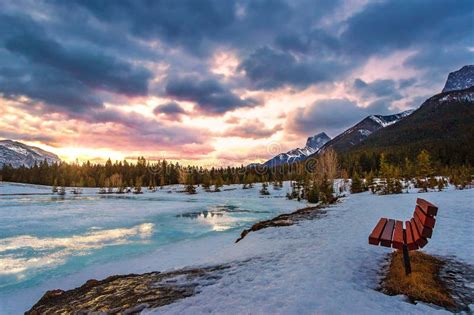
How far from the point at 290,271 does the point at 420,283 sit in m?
2.58

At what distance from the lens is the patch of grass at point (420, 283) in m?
4.81

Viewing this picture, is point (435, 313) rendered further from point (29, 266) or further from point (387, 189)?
point (387, 189)

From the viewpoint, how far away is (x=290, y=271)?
6.71m

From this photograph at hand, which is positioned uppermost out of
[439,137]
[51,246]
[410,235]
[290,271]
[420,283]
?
[439,137]

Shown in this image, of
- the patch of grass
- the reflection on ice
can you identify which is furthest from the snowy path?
the reflection on ice

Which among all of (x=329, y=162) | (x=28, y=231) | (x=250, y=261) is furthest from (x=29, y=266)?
(x=329, y=162)

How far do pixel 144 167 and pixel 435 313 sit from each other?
151 m

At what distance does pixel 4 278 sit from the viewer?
29.2 ft

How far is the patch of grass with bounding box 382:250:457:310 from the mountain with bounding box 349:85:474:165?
Result: 99.4 meters

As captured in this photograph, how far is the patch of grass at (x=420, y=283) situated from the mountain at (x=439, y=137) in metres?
99.4

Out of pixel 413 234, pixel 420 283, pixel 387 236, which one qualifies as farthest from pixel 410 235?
pixel 420 283

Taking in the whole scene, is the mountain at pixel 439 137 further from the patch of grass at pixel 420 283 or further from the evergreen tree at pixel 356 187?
the patch of grass at pixel 420 283

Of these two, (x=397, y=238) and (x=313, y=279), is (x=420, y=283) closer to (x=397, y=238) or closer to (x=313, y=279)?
(x=397, y=238)

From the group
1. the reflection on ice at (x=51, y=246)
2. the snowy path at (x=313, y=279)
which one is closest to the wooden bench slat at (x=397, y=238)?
the snowy path at (x=313, y=279)
